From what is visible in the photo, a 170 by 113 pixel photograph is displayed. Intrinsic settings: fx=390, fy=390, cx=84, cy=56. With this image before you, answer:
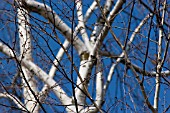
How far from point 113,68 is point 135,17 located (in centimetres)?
89

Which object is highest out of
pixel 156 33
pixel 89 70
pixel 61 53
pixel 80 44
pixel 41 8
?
pixel 61 53

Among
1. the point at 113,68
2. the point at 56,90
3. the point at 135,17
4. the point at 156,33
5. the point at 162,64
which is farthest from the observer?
the point at 135,17

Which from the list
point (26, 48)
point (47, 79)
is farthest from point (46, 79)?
point (26, 48)

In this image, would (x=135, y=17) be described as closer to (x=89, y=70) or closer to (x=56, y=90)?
(x=89, y=70)

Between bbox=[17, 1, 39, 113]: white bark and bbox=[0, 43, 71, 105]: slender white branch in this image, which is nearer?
bbox=[17, 1, 39, 113]: white bark

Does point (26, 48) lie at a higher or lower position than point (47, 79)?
higher

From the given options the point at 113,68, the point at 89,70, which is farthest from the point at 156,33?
the point at 113,68

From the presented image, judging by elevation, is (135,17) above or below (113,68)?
above

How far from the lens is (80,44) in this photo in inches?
145

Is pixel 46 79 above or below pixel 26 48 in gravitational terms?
below

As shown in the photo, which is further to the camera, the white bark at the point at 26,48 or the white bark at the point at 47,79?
the white bark at the point at 47,79

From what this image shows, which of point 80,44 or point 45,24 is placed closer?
point 45,24

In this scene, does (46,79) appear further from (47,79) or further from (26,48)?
(26,48)

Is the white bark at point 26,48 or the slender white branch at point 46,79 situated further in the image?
the slender white branch at point 46,79
